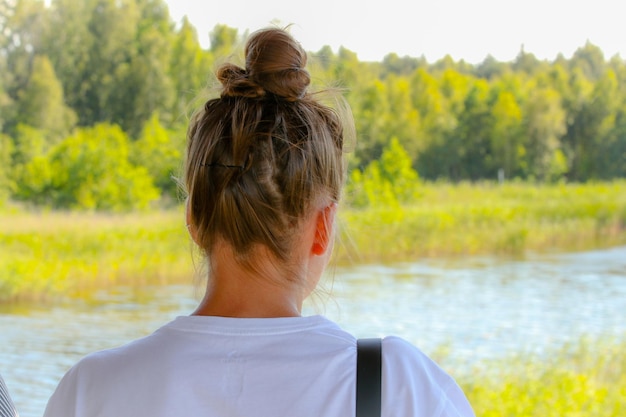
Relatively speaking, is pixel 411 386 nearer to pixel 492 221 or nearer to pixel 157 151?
pixel 157 151

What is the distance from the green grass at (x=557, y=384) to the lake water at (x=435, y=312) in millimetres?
186

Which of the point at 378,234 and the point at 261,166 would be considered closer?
the point at 261,166

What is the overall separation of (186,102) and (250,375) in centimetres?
409

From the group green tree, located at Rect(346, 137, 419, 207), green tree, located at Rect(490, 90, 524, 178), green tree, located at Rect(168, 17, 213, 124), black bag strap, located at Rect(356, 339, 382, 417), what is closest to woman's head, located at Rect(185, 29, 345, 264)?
black bag strap, located at Rect(356, 339, 382, 417)

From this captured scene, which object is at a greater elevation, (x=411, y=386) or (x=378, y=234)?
(x=411, y=386)

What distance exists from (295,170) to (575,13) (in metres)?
4.17

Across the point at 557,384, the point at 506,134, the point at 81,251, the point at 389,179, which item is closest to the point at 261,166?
the point at 557,384

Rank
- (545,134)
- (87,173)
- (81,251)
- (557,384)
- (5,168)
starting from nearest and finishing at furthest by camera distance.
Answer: (557,384) < (545,134) < (5,168) < (87,173) < (81,251)

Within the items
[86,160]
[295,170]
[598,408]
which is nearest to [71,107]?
[86,160]

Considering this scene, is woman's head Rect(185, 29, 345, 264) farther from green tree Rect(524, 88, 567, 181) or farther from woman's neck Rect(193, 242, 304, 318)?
green tree Rect(524, 88, 567, 181)

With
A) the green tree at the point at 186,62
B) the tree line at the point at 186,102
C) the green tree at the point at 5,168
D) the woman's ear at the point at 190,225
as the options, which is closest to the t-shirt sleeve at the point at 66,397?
the woman's ear at the point at 190,225

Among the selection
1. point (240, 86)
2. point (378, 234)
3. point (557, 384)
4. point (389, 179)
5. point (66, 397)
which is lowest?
point (557, 384)

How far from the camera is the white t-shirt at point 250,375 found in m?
0.52

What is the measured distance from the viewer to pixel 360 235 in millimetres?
5000
